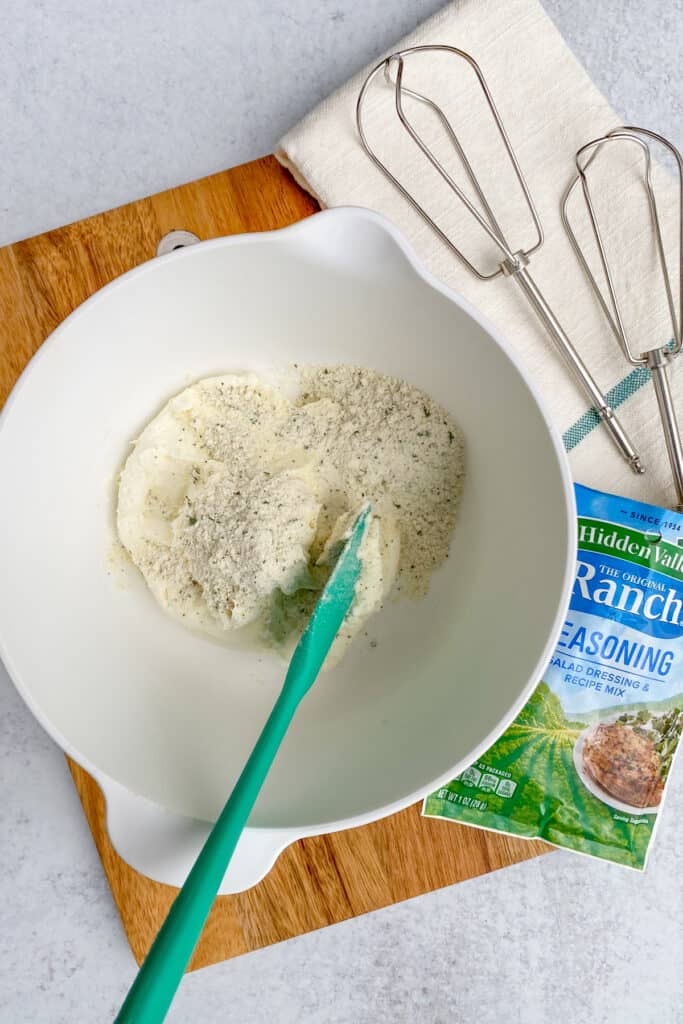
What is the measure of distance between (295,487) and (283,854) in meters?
0.32

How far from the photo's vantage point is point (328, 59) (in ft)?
2.71

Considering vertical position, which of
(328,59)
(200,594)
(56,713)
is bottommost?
(56,713)

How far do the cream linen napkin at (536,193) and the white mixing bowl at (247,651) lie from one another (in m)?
0.11

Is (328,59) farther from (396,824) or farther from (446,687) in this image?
(396,824)

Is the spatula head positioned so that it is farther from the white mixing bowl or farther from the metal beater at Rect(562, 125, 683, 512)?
the metal beater at Rect(562, 125, 683, 512)

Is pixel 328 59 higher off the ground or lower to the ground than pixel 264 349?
higher

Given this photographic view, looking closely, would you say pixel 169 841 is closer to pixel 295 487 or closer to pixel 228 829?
pixel 228 829

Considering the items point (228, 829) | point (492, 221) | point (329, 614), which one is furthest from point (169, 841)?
point (492, 221)

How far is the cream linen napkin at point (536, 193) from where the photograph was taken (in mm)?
729

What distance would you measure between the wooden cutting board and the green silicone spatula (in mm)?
201

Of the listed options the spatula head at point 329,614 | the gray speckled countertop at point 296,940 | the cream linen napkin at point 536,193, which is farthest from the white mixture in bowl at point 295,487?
the gray speckled countertop at point 296,940

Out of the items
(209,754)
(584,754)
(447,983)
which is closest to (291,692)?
(209,754)

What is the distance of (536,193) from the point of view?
0.74m

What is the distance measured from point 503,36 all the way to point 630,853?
72 centimetres
